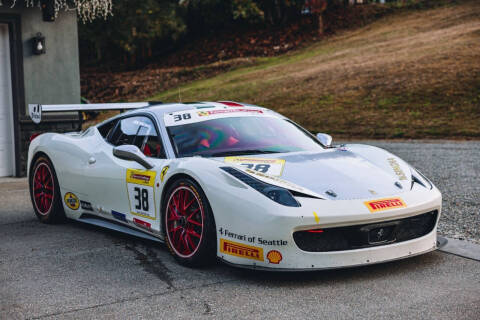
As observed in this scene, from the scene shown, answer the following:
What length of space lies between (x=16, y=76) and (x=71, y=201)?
16.9 feet

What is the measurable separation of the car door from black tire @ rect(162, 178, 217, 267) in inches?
8.4

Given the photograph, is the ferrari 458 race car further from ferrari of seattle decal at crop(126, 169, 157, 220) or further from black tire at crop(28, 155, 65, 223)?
black tire at crop(28, 155, 65, 223)

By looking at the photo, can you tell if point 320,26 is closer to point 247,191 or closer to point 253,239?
point 247,191

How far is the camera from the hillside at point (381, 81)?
1742 cm

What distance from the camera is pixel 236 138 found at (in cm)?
571

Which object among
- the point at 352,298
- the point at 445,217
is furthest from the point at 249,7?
the point at 352,298

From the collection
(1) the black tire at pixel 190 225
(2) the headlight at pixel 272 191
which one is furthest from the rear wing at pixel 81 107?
(2) the headlight at pixel 272 191

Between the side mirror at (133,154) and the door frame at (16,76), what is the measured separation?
5.99m

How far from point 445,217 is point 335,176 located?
2.12 meters

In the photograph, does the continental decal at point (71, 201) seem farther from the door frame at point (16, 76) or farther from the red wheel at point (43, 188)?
the door frame at point (16, 76)

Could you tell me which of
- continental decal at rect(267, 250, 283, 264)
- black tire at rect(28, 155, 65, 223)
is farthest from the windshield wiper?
black tire at rect(28, 155, 65, 223)

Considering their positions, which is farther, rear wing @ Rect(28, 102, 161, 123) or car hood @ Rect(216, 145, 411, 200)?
rear wing @ Rect(28, 102, 161, 123)

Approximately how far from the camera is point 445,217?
21.7 feet

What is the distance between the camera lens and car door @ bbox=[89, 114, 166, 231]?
18.2 ft
